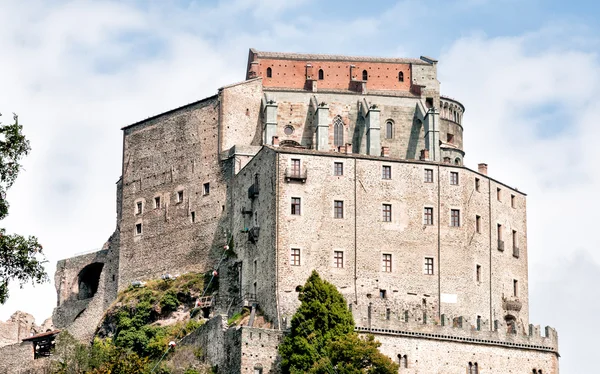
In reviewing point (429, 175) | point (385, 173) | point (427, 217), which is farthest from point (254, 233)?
point (429, 175)

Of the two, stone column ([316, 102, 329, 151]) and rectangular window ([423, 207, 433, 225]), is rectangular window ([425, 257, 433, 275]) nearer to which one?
rectangular window ([423, 207, 433, 225])

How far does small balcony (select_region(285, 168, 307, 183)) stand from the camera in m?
82.2

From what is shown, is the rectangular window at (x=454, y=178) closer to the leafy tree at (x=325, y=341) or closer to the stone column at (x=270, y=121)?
the leafy tree at (x=325, y=341)

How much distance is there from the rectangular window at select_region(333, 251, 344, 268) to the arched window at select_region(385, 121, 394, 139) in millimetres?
17484

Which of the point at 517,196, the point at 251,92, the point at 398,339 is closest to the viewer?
the point at 398,339

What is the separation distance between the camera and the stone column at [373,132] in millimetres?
93625

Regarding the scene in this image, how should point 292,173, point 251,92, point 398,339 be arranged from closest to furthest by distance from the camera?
point 398,339 < point 292,173 < point 251,92

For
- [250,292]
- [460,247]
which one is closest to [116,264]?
[250,292]

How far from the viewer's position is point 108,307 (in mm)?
98875

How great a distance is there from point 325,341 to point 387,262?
34.9 ft

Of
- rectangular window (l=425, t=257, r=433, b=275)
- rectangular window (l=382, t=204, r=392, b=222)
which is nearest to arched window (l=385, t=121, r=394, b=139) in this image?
rectangular window (l=382, t=204, r=392, b=222)

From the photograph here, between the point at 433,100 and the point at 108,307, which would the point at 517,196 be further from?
the point at 108,307

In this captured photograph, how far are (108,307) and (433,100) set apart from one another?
27.7 m

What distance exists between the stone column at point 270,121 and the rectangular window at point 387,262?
14121 millimetres
